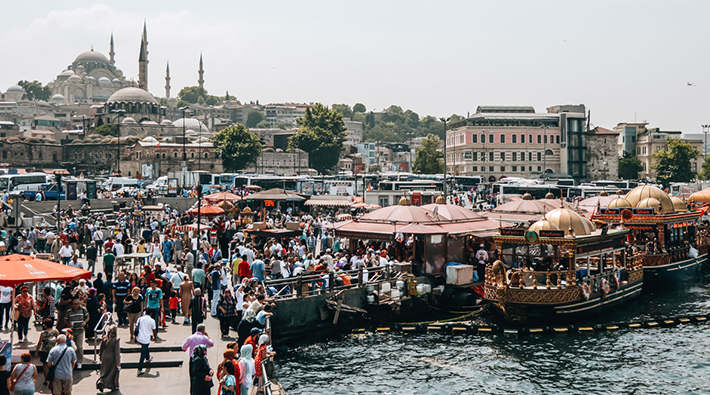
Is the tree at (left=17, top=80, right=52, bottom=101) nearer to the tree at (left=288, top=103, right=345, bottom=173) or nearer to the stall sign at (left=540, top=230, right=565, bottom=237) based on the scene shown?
the tree at (left=288, top=103, right=345, bottom=173)

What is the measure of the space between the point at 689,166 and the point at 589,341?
8435 cm

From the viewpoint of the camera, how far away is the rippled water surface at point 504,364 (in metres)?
15.6

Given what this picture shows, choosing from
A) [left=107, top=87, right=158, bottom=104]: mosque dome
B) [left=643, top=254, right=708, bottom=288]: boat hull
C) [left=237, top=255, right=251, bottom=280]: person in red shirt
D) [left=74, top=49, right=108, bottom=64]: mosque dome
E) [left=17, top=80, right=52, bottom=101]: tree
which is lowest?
[left=643, top=254, right=708, bottom=288]: boat hull

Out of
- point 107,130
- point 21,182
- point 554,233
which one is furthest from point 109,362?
point 107,130

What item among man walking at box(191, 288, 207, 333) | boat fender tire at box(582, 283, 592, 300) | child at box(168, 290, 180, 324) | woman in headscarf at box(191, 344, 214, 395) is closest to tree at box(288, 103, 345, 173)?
boat fender tire at box(582, 283, 592, 300)

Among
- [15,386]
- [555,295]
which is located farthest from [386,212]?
[15,386]

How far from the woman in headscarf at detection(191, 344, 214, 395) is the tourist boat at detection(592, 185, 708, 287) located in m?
21.0

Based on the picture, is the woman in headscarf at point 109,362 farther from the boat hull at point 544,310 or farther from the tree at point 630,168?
the tree at point 630,168

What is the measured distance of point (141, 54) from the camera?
141875 mm

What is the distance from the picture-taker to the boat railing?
19.0 metres

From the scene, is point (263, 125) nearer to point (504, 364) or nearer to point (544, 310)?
point (544, 310)

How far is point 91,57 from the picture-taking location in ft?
593

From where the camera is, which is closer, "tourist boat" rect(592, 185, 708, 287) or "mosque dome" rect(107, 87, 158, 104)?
"tourist boat" rect(592, 185, 708, 287)

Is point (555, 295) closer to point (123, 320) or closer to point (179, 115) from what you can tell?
point (123, 320)
